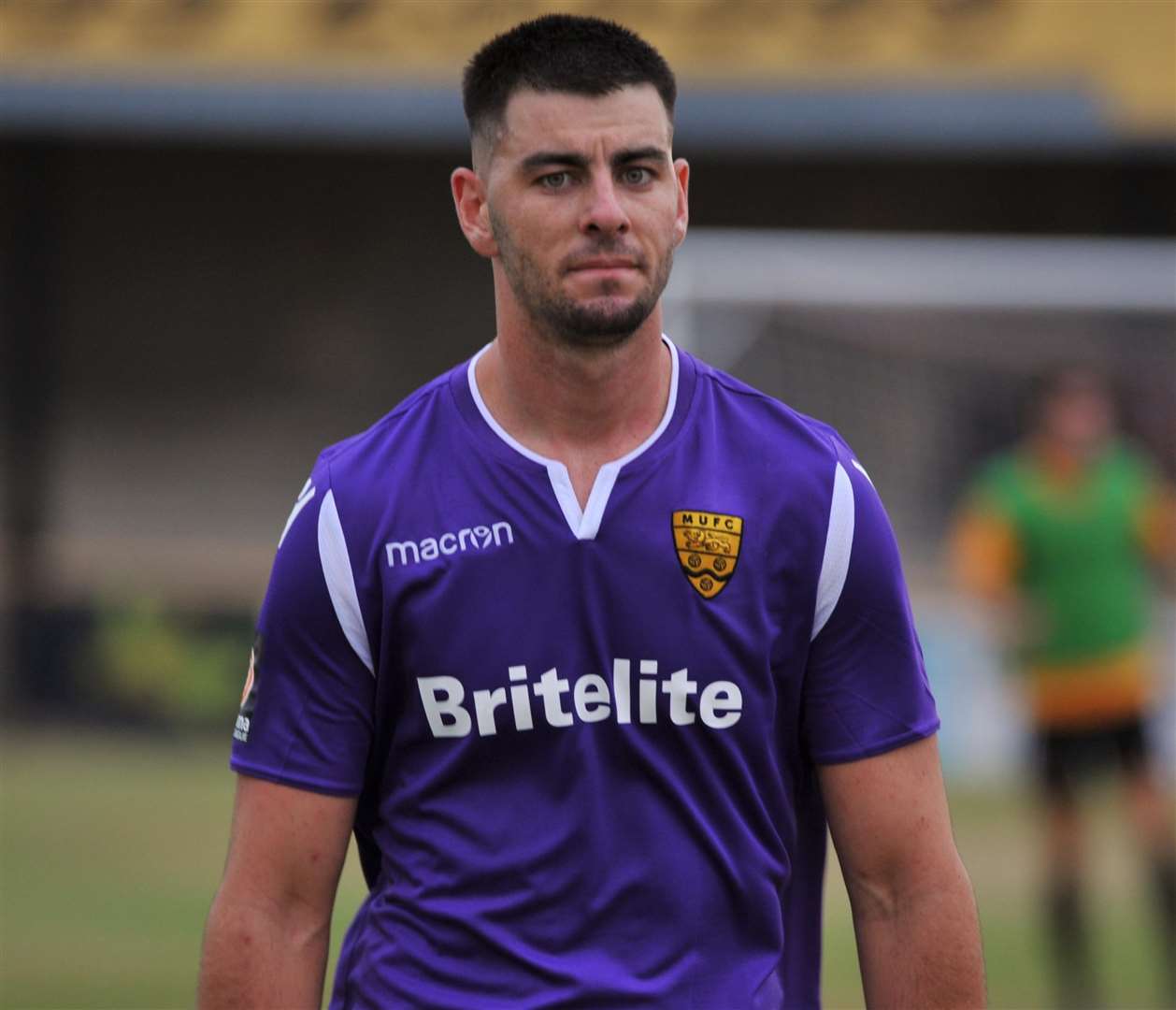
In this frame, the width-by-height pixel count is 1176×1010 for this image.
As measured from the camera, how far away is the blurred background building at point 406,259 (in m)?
13.6

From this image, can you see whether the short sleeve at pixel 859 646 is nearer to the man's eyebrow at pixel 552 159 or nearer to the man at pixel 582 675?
the man at pixel 582 675

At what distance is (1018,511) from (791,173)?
31.6 feet

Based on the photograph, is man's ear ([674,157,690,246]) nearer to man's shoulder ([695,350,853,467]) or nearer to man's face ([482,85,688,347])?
man's face ([482,85,688,347])

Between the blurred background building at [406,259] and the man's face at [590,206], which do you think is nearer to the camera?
the man's face at [590,206]

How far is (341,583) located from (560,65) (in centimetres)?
80

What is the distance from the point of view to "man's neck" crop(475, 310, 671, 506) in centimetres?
304

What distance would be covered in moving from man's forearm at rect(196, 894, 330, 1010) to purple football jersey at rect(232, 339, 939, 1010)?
11 centimetres

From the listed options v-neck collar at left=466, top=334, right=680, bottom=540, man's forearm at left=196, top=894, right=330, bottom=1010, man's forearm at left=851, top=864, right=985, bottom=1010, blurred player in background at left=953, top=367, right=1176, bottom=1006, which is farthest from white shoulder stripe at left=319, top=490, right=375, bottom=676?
blurred player in background at left=953, top=367, right=1176, bottom=1006

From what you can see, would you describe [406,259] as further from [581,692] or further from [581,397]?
[581,692]

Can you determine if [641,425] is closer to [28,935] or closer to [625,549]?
[625,549]

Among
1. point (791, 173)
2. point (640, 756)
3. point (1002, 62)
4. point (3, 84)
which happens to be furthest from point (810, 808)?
point (791, 173)

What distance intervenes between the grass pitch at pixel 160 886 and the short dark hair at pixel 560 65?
5188mm

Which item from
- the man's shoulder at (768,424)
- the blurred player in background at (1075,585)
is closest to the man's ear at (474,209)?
the man's shoulder at (768,424)

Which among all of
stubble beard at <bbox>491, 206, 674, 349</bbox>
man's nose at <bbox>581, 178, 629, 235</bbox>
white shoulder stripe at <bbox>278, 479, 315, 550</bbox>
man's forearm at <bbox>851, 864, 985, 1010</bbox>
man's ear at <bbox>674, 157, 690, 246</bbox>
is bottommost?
man's forearm at <bbox>851, 864, 985, 1010</bbox>
